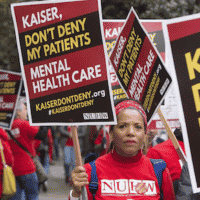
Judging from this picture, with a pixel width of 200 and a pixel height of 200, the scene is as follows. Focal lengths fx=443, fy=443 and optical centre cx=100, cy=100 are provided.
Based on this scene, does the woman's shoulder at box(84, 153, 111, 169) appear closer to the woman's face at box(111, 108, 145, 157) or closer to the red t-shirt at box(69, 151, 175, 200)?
the red t-shirt at box(69, 151, 175, 200)

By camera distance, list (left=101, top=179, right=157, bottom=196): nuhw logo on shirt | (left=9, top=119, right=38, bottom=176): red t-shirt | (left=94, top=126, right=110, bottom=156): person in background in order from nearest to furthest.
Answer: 1. (left=101, top=179, right=157, bottom=196): nuhw logo on shirt
2. (left=9, top=119, right=38, bottom=176): red t-shirt
3. (left=94, top=126, right=110, bottom=156): person in background

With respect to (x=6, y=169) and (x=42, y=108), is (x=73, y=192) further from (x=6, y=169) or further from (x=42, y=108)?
(x=6, y=169)

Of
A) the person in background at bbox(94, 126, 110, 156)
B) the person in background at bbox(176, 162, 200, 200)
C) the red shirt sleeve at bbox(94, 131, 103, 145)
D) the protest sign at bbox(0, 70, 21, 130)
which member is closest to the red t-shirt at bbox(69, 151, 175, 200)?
the person in background at bbox(176, 162, 200, 200)

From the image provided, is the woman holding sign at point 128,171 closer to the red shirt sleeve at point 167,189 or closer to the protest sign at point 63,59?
the red shirt sleeve at point 167,189

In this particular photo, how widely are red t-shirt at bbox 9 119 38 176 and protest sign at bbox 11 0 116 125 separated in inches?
130

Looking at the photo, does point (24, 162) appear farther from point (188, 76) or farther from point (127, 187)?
point (188, 76)

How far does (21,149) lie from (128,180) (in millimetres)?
3732

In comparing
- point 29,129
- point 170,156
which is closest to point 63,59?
point 170,156

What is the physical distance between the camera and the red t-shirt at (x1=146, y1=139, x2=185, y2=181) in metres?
3.72

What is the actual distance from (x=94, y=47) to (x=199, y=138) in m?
1.03

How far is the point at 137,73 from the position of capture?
3.73 m

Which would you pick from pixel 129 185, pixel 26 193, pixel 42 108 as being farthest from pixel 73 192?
pixel 26 193

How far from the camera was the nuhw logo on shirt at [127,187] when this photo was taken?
9.48ft

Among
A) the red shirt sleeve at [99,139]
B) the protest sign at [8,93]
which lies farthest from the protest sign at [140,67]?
the red shirt sleeve at [99,139]
